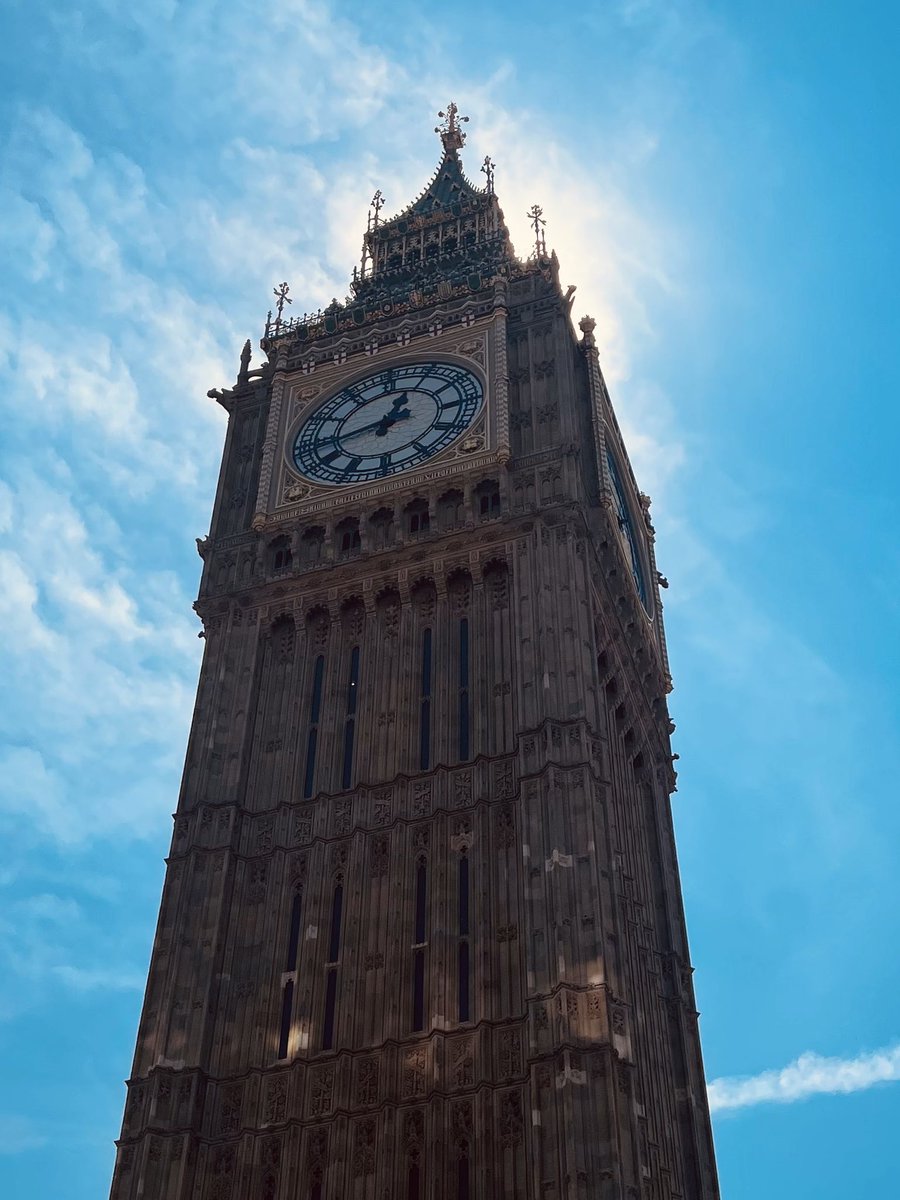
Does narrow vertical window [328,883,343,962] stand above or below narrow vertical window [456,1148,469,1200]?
above

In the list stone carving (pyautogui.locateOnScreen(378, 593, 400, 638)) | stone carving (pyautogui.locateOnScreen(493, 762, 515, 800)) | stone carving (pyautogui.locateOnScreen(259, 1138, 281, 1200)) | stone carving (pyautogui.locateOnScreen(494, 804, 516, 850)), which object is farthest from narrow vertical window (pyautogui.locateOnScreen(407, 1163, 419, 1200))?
stone carving (pyautogui.locateOnScreen(378, 593, 400, 638))

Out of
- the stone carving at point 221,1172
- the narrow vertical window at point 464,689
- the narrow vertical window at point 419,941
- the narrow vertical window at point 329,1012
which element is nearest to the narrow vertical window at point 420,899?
the narrow vertical window at point 419,941

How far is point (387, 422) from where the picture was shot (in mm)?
57438

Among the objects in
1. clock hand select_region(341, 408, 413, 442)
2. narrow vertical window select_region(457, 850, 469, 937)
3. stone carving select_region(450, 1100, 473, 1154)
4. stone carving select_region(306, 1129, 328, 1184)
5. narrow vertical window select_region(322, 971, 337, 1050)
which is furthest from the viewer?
clock hand select_region(341, 408, 413, 442)

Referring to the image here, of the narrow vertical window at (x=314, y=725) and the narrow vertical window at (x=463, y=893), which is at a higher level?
the narrow vertical window at (x=314, y=725)

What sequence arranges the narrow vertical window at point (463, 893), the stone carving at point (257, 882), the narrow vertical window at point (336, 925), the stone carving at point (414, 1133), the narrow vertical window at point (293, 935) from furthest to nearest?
the stone carving at point (257, 882) → the narrow vertical window at point (293, 935) → the narrow vertical window at point (336, 925) → the narrow vertical window at point (463, 893) → the stone carving at point (414, 1133)

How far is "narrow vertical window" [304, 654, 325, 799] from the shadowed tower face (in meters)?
0.16

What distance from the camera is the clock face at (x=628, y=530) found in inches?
2271

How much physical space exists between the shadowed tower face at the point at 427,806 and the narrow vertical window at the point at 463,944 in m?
0.07

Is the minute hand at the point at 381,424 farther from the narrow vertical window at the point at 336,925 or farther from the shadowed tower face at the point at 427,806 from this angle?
the narrow vertical window at the point at 336,925

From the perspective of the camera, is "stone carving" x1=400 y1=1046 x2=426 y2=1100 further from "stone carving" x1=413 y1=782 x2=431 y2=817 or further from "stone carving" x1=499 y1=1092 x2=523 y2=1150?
"stone carving" x1=413 y1=782 x2=431 y2=817

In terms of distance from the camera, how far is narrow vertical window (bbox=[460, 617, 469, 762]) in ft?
151

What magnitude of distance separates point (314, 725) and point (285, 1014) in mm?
9797

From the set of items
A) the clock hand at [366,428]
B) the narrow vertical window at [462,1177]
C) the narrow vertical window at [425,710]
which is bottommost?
the narrow vertical window at [462,1177]
